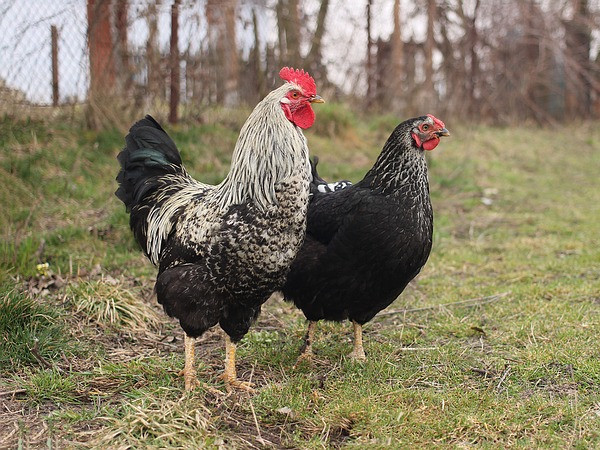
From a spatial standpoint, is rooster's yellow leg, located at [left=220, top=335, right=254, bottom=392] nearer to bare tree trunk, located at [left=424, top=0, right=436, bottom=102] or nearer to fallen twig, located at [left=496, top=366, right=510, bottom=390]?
fallen twig, located at [left=496, top=366, right=510, bottom=390]

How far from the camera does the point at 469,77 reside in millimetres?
14906

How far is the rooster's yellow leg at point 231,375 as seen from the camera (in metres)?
3.66

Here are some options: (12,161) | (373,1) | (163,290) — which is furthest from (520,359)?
(373,1)

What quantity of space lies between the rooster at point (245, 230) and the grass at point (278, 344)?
18.0 inches

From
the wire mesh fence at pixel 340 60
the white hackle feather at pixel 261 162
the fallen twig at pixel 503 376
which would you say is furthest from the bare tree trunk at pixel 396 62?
the fallen twig at pixel 503 376

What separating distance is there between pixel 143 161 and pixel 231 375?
1502 millimetres

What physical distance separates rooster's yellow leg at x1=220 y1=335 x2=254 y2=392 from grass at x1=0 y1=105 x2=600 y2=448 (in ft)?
0.30

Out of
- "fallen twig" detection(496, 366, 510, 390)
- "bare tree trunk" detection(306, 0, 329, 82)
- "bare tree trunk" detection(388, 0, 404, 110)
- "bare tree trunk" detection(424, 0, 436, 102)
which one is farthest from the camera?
"bare tree trunk" detection(388, 0, 404, 110)

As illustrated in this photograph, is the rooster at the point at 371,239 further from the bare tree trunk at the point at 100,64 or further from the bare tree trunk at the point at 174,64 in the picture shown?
the bare tree trunk at the point at 174,64

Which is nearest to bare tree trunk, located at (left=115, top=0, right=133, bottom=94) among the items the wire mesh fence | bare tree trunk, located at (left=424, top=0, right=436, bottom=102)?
the wire mesh fence

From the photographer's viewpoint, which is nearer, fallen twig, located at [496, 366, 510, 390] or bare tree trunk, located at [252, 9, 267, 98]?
fallen twig, located at [496, 366, 510, 390]

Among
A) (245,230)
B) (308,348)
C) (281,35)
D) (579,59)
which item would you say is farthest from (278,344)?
(579,59)

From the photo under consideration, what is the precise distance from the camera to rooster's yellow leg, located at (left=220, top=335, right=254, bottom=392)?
3.66m

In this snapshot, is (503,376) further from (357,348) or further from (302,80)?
(302,80)
